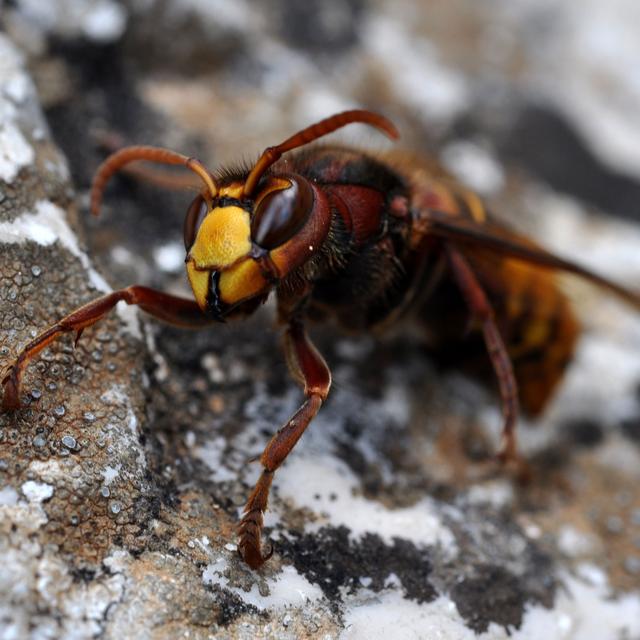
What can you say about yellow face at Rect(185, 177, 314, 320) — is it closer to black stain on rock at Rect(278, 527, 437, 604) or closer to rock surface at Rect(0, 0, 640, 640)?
rock surface at Rect(0, 0, 640, 640)

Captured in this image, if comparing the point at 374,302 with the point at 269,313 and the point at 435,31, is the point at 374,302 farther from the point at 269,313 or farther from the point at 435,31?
the point at 435,31

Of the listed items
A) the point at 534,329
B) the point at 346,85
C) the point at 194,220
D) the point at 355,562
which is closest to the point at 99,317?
the point at 194,220

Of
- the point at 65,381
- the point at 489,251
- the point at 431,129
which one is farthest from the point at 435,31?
the point at 65,381

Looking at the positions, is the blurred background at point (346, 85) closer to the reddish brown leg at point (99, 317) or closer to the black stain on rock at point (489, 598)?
the reddish brown leg at point (99, 317)

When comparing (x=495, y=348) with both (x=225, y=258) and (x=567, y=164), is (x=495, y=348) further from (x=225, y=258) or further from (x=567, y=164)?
(x=567, y=164)

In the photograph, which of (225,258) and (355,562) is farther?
(355,562)

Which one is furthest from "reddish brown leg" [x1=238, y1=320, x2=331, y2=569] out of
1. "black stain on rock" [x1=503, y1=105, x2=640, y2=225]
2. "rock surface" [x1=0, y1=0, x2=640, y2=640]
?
"black stain on rock" [x1=503, y1=105, x2=640, y2=225]
